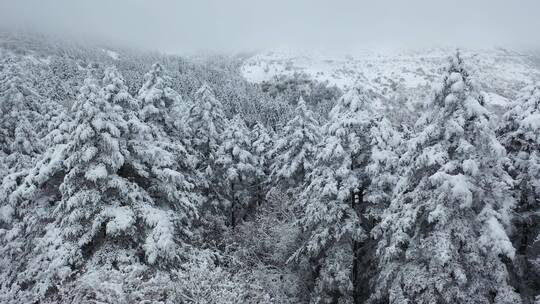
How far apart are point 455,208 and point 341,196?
5559 mm

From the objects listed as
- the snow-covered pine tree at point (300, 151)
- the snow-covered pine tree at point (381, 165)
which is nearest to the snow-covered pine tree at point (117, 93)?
the snow-covered pine tree at point (381, 165)

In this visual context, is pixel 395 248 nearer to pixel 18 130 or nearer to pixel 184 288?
pixel 184 288

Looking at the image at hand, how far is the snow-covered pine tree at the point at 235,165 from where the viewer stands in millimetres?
35375

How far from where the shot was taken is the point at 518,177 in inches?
756

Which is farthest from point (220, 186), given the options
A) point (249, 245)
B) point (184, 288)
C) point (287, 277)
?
point (184, 288)

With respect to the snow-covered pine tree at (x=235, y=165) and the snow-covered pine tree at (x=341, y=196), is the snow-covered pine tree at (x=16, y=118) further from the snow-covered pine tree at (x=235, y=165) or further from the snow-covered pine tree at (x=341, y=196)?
the snow-covered pine tree at (x=341, y=196)

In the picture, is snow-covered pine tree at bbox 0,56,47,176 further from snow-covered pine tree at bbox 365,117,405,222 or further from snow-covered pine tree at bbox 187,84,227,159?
snow-covered pine tree at bbox 365,117,405,222

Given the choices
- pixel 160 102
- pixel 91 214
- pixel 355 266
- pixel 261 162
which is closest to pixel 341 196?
pixel 355 266

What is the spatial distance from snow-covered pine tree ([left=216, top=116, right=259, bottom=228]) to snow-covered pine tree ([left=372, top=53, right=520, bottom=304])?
60.8ft

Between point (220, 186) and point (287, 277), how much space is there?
12744 millimetres

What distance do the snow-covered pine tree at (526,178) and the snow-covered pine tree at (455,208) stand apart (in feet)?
5.81

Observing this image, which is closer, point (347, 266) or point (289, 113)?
point (347, 266)

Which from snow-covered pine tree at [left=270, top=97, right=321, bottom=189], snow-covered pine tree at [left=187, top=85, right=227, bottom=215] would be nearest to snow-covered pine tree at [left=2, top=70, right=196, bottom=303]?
snow-covered pine tree at [left=270, top=97, right=321, bottom=189]

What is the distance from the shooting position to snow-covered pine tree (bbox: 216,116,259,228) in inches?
1393
